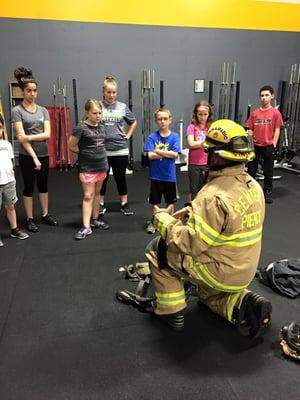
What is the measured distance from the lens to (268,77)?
698cm

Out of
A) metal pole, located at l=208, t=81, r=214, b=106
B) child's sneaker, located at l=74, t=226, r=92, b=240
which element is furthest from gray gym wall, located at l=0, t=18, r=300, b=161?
child's sneaker, located at l=74, t=226, r=92, b=240

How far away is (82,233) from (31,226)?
562mm

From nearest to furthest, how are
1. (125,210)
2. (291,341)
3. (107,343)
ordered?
(291,341)
(107,343)
(125,210)

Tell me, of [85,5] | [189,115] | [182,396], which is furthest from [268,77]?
[182,396]

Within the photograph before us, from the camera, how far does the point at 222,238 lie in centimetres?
187

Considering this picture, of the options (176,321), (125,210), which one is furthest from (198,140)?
(176,321)

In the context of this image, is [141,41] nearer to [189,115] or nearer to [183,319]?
[189,115]

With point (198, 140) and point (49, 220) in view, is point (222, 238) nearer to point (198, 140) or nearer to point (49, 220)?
point (198, 140)

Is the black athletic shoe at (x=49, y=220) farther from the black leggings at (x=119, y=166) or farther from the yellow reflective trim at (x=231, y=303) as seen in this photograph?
the yellow reflective trim at (x=231, y=303)

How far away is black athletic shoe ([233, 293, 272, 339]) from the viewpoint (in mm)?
2020

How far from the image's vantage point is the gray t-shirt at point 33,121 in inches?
131

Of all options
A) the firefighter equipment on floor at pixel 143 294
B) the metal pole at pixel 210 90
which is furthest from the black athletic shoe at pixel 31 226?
the metal pole at pixel 210 90

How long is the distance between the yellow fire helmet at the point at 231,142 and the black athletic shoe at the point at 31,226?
231 cm

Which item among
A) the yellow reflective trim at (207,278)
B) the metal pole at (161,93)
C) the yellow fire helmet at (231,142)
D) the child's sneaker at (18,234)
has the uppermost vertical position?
Result: the metal pole at (161,93)
